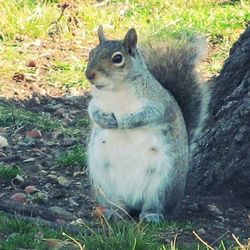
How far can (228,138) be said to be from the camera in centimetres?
456

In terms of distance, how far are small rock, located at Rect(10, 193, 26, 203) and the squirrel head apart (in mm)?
840

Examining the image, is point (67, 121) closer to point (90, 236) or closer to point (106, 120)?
point (106, 120)

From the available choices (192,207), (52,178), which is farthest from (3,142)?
(192,207)

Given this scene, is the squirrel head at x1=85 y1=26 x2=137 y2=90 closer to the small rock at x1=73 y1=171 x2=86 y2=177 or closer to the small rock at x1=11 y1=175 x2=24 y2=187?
the small rock at x1=11 y1=175 x2=24 y2=187

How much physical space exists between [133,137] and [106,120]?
0.48ft

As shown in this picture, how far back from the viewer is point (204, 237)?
392cm

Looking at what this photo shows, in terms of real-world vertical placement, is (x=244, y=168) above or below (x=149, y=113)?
below

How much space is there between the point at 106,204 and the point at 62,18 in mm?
3414

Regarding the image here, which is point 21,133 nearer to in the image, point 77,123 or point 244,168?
point 77,123

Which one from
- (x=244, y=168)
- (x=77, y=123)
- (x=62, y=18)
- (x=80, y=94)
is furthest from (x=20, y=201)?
(x=62, y=18)

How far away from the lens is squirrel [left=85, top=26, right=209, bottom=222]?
4.00 meters

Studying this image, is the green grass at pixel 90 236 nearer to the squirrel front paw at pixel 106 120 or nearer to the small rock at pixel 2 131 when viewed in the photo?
the squirrel front paw at pixel 106 120

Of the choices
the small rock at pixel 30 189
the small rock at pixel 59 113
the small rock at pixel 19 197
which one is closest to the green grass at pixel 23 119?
the small rock at pixel 59 113

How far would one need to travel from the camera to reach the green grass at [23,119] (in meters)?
5.75
